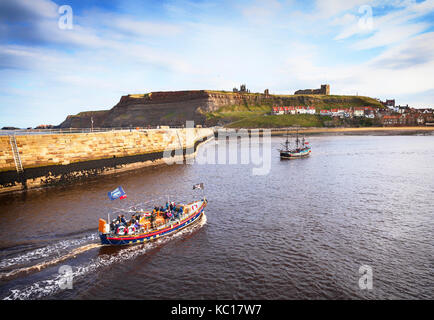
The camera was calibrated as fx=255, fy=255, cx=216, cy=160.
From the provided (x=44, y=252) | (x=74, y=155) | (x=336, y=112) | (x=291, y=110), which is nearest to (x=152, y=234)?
(x=44, y=252)

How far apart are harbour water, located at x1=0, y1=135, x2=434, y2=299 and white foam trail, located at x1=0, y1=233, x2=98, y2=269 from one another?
0.08m

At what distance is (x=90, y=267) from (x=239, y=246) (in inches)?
442

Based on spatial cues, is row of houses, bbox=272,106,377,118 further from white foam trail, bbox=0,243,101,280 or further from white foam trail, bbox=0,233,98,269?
white foam trail, bbox=0,243,101,280

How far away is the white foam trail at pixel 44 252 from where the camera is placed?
1833 centimetres

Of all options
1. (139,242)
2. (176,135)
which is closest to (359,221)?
(139,242)

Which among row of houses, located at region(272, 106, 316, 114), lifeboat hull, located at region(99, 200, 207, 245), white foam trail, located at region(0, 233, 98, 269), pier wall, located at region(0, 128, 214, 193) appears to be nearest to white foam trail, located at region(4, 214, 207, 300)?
lifeboat hull, located at region(99, 200, 207, 245)

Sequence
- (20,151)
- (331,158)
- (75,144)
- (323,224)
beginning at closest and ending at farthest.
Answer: (323,224) → (20,151) → (75,144) → (331,158)

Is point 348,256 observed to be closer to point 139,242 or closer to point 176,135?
point 139,242

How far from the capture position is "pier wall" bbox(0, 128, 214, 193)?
119 feet

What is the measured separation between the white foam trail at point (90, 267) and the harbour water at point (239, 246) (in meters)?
0.09

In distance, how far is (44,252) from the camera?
19.7 m

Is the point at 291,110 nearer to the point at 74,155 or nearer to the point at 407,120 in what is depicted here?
the point at 407,120

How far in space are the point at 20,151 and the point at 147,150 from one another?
26602 millimetres

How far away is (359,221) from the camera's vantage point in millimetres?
25562
